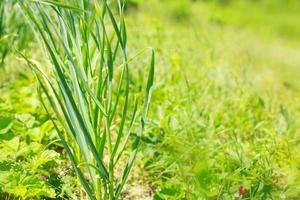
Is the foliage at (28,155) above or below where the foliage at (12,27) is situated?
below

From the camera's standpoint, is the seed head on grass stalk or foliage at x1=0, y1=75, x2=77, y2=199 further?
foliage at x1=0, y1=75, x2=77, y2=199

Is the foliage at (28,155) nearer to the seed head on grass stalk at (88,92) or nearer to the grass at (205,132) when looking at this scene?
the grass at (205,132)

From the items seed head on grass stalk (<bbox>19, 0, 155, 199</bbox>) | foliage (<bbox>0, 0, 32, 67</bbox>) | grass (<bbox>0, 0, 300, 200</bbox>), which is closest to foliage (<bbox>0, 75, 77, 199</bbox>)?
grass (<bbox>0, 0, 300, 200</bbox>)

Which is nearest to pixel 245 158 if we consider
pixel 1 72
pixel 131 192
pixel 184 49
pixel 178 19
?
pixel 131 192

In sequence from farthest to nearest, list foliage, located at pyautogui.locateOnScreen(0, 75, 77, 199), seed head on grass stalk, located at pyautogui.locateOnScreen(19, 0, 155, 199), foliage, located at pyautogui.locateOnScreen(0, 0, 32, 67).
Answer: foliage, located at pyautogui.locateOnScreen(0, 0, 32, 67)
foliage, located at pyautogui.locateOnScreen(0, 75, 77, 199)
seed head on grass stalk, located at pyautogui.locateOnScreen(19, 0, 155, 199)

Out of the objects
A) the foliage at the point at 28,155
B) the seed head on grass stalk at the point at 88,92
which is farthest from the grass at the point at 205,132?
the seed head on grass stalk at the point at 88,92

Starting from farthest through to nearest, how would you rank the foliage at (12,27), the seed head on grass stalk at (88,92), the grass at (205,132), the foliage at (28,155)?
1. the foliage at (12,27)
2. the grass at (205,132)
3. the foliage at (28,155)
4. the seed head on grass stalk at (88,92)

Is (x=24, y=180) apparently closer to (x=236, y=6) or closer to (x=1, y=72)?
(x=1, y=72)

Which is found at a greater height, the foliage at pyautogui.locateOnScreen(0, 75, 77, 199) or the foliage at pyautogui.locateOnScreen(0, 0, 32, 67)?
the foliage at pyautogui.locateOnScreen(0, 0, 32, 67)

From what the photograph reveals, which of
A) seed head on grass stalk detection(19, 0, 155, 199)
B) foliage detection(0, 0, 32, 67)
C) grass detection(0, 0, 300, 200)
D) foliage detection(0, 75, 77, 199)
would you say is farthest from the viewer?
foliage detection(0, 0, 32, 67)

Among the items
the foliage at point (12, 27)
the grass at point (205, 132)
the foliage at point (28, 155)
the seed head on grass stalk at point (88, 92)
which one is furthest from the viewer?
the foliage at point (12, 27)

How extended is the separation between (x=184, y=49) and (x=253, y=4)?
6222 millimetres

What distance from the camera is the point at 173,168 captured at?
71.2 inches

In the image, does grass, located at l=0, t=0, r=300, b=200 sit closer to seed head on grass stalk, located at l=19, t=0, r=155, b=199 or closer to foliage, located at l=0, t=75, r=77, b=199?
foliage, located at l=0, t=75, r=77, b=199
